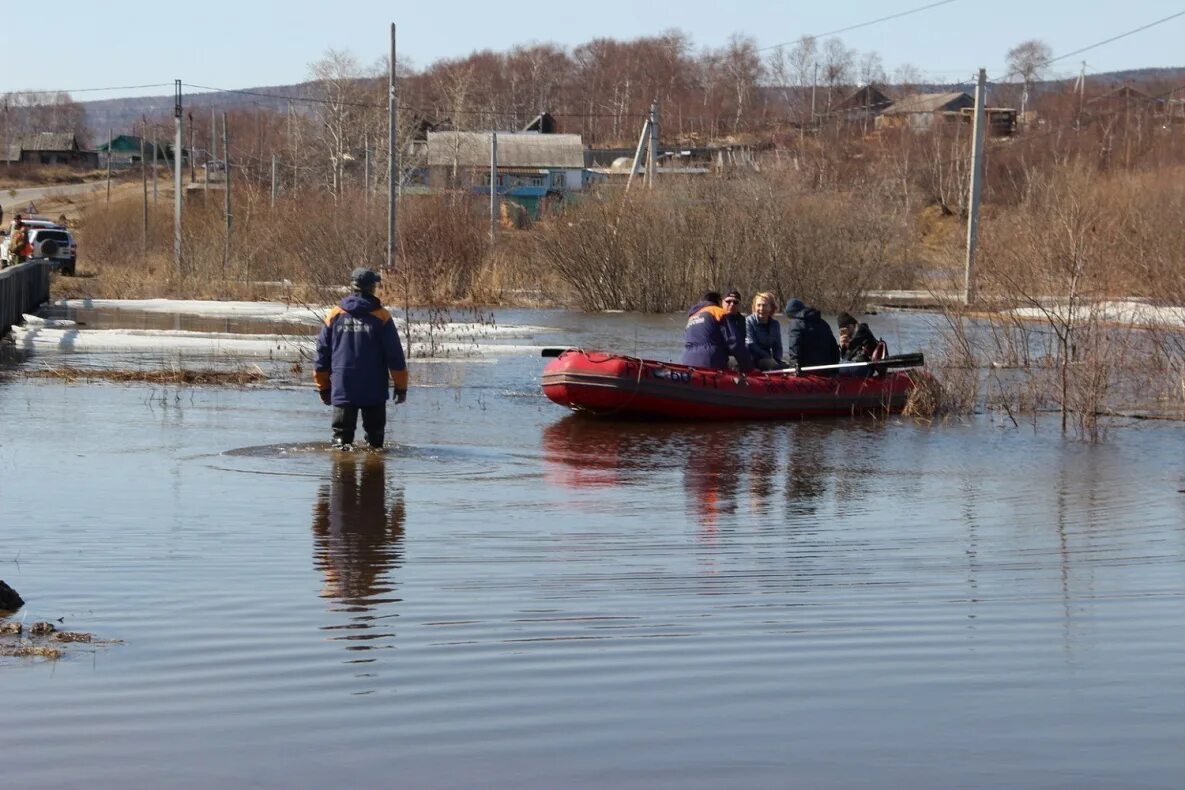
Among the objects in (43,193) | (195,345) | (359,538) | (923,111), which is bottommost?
(195,345)

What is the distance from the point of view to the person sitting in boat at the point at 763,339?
19609mm

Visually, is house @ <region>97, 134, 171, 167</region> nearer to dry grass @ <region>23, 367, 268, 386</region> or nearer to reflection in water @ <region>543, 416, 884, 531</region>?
dry grass @ <region>23, 367, 268, 386</region>

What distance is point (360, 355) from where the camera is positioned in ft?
44.8

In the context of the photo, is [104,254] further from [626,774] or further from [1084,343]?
[626,774]

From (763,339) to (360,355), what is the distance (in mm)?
7395

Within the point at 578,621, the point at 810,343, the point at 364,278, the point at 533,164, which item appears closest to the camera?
the point at 578,621

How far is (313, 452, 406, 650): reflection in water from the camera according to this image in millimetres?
7863

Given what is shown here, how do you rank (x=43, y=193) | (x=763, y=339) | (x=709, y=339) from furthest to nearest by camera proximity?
(x=43, y=193)
(x=763, y=339)
(x=709, y=339)

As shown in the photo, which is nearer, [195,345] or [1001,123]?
[195,345]

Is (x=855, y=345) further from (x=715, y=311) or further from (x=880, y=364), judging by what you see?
(x=715, y=311)

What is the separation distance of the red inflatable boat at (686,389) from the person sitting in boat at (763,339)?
358 millimetres

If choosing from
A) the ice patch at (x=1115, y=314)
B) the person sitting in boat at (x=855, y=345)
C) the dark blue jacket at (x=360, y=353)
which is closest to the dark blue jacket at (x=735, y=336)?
the person sitting in boat at (x=855, y=345)

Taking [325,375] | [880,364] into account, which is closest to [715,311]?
[880,364]

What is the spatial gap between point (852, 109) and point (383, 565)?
4669 inches
